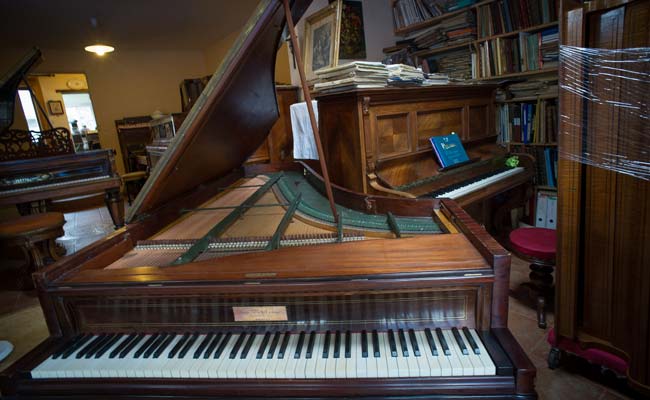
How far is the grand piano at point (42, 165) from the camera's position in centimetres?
333

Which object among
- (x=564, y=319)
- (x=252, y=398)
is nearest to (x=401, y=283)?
(x=252, y=398)

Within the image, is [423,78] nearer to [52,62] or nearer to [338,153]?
[338,153]

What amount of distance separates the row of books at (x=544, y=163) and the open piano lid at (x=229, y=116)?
2.58 m

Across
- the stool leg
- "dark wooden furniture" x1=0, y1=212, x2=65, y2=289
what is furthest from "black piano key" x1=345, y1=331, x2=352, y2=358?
"dark wooden furniture" x1=0, y1=212, x2=65, y2=289

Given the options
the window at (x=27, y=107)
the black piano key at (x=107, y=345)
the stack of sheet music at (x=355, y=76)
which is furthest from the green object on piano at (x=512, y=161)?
the window at (x=27, y=107)

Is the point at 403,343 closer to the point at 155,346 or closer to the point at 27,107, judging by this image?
the point at 155,346

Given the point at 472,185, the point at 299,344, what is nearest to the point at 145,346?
the point at 299,344

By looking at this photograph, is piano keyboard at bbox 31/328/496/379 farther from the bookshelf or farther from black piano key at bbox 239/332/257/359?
the bookshelf

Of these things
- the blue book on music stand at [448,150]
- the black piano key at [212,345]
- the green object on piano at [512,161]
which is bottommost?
the black piano key at [212,345]

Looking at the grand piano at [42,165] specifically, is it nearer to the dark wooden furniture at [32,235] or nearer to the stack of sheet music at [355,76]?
the dark wooden furniture at [32,235]

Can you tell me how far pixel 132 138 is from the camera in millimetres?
7516

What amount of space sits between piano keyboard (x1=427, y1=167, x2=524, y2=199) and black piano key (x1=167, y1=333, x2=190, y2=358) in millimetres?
1907

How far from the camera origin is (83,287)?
1031mm

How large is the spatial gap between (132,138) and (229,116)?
7.09 metres
